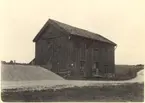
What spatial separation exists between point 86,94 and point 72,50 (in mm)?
165

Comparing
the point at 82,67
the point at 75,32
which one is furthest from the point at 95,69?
the point at 75,32

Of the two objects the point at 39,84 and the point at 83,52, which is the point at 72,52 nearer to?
the point at 83,52

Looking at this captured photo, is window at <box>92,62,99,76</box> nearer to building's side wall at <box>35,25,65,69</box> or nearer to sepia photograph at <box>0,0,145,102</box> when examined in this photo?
sepia photograph at <box>0,0,145,102</box>

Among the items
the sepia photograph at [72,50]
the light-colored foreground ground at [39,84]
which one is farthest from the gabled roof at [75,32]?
the light-colored foreground ground at [39,84]

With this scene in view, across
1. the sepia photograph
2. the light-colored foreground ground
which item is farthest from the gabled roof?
the light-colored foreground ground

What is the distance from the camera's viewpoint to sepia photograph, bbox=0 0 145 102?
1.02 m

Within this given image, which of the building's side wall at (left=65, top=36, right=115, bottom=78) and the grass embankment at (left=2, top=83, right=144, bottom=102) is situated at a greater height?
the building's side wall at (left=65, top=36, right=115, bottom=78)

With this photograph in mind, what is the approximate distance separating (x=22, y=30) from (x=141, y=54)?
0.44m

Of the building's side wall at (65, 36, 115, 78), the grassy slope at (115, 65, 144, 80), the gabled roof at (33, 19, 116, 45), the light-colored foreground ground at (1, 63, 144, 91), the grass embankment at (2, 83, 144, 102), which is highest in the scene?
the gabled roof at (33, 19, 116, 45)

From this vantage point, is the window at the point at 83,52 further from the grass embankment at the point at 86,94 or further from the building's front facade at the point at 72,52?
the grass embankment at the point at 86,94

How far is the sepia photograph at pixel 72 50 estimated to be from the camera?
102 centimetres

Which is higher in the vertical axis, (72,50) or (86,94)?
(72,50)

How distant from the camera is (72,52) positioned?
1.02 m

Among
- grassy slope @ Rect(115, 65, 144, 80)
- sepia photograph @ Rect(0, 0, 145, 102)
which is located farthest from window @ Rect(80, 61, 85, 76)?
grassy slope @ Rect(115, 65, 144, 80)
